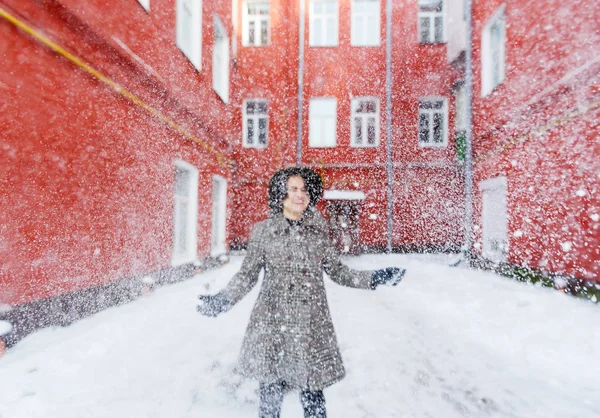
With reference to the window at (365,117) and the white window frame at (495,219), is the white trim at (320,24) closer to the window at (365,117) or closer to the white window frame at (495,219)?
the window at (365,117)

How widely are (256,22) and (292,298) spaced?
1515cm

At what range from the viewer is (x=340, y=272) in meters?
2.28

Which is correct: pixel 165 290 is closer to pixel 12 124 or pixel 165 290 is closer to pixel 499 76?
pixel 12 124

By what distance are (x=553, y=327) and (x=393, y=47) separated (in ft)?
40.0

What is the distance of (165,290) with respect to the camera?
23.0ft

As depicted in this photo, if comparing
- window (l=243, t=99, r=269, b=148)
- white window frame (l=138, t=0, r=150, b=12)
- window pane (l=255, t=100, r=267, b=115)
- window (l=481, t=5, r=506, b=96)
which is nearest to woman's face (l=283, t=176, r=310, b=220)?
white window frame (l=138, t=0, r=150, b=12)

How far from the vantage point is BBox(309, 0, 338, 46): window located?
14891mm

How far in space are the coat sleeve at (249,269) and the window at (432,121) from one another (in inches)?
516

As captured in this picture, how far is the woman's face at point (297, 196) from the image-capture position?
222 centimetres

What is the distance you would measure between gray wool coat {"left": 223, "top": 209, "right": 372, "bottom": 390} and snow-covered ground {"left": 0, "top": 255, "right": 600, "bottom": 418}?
2.61ft

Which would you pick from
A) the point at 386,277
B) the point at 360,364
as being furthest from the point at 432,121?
the point at 386,277

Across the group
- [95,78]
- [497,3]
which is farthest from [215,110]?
[497,3]

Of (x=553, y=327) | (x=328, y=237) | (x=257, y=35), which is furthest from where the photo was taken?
(x=257, y=35)

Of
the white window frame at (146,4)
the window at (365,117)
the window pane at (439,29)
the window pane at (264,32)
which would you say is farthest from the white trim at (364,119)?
the white window frame at (146,4)
